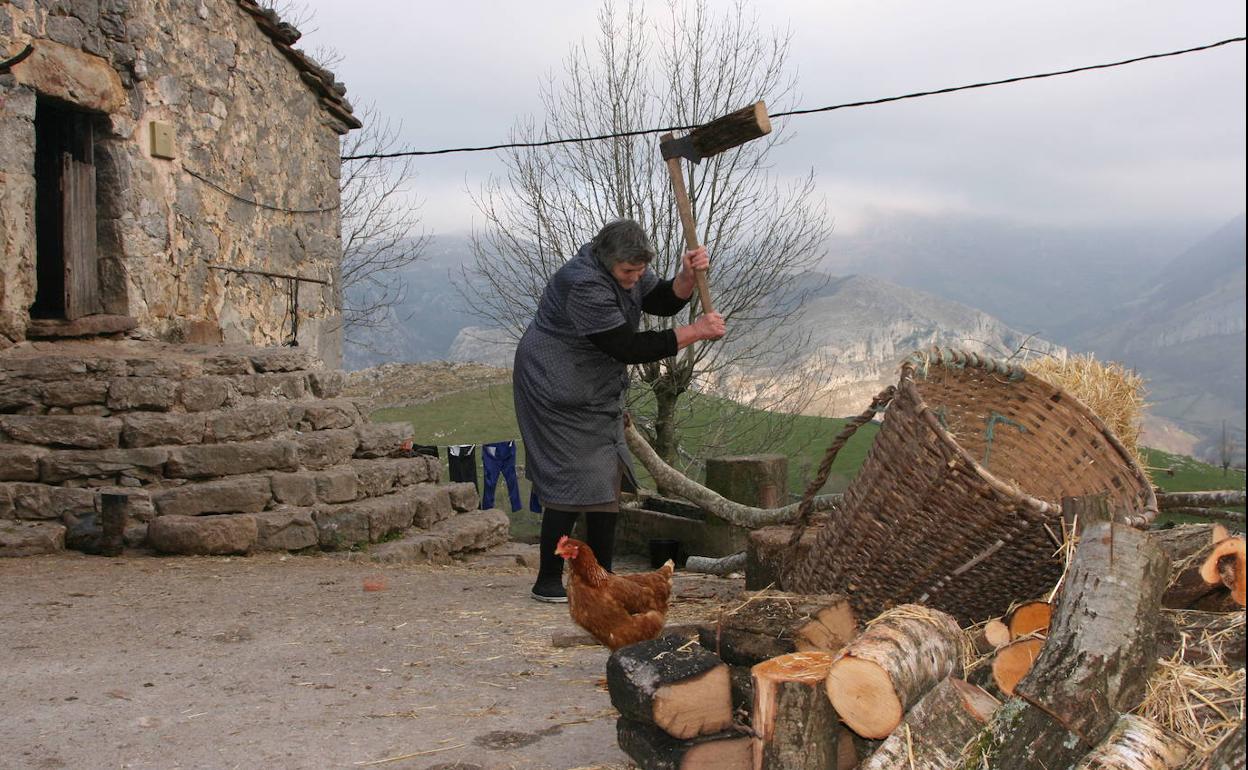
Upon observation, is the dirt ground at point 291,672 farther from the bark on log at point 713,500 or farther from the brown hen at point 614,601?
the bark on log at point 713,500

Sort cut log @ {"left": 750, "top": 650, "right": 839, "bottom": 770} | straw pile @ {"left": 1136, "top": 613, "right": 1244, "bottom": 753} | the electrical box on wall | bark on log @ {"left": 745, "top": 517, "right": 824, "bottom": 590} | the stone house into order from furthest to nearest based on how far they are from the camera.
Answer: the electrical box on wall → the stone house → bark on log @ {"left": 745, "top": 517, "right": 824, "bottom": 590} → cut log @ {"left": 750, "top": 650, "right": 839, "bottom": 770} → straw pile @ {"left": 1136, "top": 613, "right": 1244, "bottom": 753}

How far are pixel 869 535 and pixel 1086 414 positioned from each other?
112cm

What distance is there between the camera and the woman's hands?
464cm

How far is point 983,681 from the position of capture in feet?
9.22

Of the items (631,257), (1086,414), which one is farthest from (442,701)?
(1086,414)

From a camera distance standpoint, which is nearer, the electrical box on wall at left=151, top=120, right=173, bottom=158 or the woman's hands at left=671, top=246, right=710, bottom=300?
the woman's hands at left=671, top=246, right=710, bottom=300

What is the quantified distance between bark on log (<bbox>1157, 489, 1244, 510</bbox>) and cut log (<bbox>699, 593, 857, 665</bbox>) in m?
1.63

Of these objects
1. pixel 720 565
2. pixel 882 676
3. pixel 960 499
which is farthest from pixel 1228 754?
pixel 720 565

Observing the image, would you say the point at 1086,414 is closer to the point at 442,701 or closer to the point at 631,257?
the point at 631,257

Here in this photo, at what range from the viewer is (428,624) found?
4621mm

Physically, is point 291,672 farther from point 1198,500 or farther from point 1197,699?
point 1198,500

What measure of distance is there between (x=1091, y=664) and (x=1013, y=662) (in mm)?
462

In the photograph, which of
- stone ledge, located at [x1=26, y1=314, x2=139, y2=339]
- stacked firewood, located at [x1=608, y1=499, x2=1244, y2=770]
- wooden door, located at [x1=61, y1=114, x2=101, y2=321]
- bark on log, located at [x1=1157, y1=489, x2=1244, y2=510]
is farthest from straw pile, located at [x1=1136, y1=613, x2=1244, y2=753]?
wooden door, located at [x1=61, y1=114, x2=101, y2=321]

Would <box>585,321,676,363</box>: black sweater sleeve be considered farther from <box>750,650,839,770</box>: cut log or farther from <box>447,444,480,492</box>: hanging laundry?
<box>447,444,480,492</box>: hanging laundry
